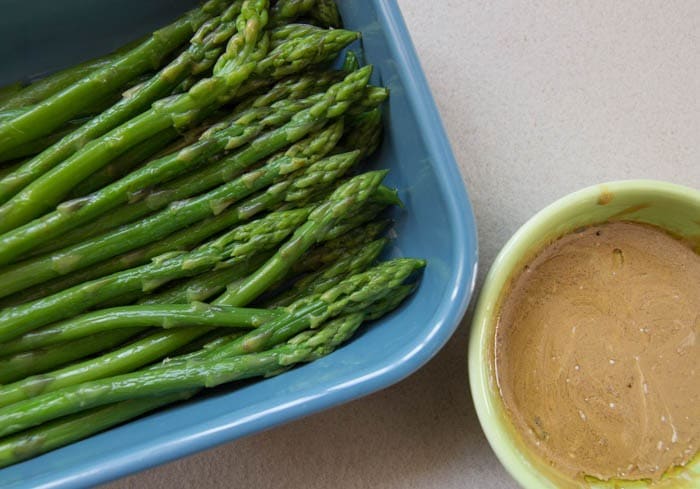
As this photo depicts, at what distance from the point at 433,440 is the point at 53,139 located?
0.82 metres

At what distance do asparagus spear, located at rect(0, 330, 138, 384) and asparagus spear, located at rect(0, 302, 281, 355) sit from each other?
0.01m

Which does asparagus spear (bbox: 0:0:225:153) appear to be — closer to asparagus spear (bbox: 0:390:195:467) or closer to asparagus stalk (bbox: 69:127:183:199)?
asparagus stalk (bbox: 69:127:183:199)

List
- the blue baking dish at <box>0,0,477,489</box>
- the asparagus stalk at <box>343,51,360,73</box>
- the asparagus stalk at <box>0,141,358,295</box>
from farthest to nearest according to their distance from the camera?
1. the asparagus stalk at <box>343,51,360,73</box>
2. the asparagus stalk at <box>0,141,358,295</box>
3. the blue baking dish at <box>0,0,477,489</box>

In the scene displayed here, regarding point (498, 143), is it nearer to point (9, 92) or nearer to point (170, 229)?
point (170, 229)

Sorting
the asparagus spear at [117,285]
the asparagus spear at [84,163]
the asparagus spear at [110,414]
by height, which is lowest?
the asparagus spear at [110,414]

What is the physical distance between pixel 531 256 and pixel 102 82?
74cm

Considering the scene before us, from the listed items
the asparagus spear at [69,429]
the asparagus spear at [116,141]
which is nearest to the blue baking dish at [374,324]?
the asparagus spear at [69,429]

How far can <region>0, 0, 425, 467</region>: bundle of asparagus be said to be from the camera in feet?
3.22

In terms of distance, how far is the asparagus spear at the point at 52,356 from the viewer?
1.01 meters

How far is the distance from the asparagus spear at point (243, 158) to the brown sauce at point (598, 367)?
404 mm

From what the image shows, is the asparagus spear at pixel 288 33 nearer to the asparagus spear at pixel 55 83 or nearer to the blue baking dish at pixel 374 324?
the blue baking dish at pixel 374 324

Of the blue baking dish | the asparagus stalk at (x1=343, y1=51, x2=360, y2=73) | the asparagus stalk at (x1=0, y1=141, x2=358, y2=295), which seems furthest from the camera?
the asparagus stalk at (x1=343, y1=51, x2=360, y2=73)

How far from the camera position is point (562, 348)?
1.04 m

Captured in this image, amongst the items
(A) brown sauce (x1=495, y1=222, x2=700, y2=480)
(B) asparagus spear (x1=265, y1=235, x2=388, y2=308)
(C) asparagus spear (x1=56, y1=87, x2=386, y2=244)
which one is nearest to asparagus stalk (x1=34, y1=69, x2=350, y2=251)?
(C) asparagus spear (x1=56, y1=87, x2=386, y2=244)
